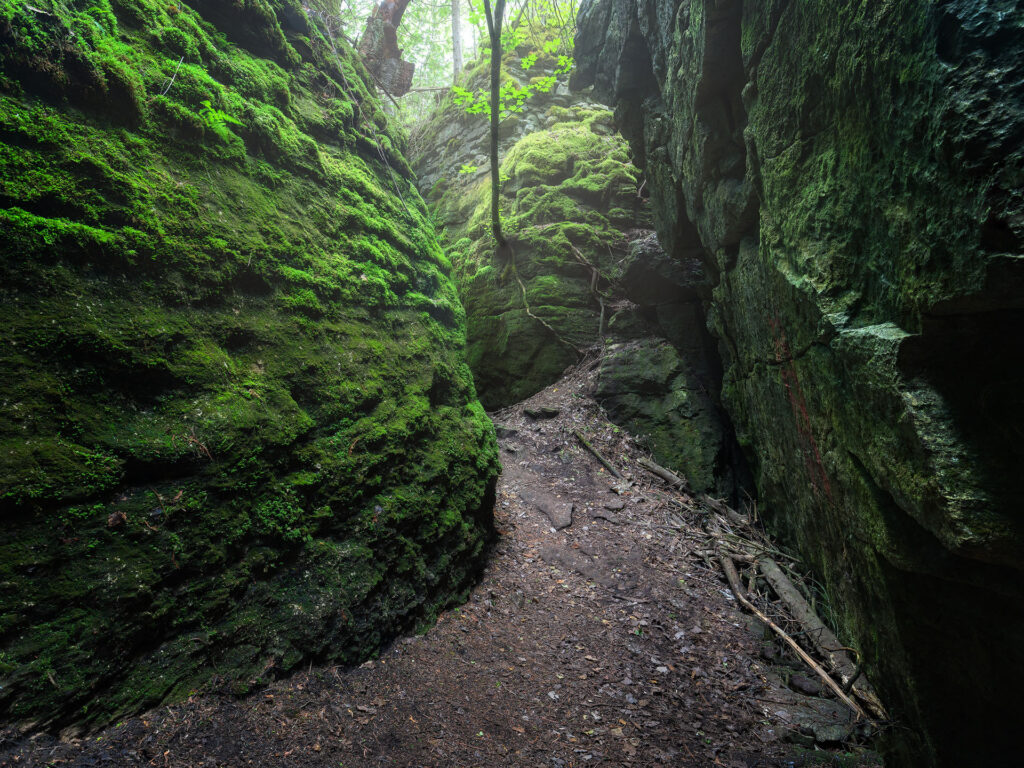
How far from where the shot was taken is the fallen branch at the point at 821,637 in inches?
126

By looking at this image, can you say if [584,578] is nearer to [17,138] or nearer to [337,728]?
[337,728]

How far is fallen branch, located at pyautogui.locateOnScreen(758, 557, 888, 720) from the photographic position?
3.21 metres

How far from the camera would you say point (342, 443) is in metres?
3.55

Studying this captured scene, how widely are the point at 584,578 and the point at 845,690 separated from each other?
2.31 metres

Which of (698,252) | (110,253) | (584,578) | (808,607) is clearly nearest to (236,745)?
(110,253)

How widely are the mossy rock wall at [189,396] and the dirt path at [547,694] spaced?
0.67ft

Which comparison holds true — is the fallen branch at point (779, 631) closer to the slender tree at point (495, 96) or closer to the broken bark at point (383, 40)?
the slender tree at point (495, 96)

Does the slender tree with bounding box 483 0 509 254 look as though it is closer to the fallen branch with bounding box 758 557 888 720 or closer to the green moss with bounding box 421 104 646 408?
the green moss with bounding box 421 104 646 408

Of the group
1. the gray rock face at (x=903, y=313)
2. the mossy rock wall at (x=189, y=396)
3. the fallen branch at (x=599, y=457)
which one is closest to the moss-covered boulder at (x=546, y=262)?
the fallen branch at (x=599, y=457)

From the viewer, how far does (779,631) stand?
160 inches

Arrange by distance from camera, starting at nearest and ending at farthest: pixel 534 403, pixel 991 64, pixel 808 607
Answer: pixel 991 64 → pixel 808 607 → pixel 534 403

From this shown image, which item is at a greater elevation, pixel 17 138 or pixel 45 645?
pixel 17 138

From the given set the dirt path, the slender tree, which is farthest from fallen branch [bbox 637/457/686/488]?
the slender tree

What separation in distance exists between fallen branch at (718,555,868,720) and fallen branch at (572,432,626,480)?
190 cm
